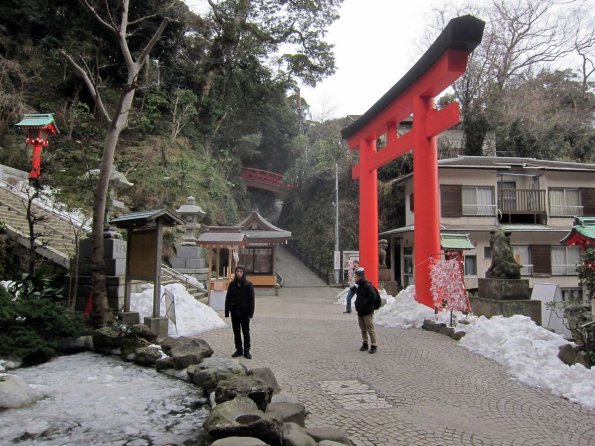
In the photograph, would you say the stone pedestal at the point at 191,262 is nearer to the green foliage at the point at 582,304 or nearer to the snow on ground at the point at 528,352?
the snow on ground at the point at 528,352

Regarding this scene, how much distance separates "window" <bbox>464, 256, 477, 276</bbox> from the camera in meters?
21.6

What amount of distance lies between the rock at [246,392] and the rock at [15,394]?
7.42 feet

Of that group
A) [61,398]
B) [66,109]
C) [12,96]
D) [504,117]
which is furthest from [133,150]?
[504,117]

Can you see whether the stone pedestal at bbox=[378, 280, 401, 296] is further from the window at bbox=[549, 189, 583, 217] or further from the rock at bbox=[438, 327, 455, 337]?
the rock at bbox=[438, 327, 455, 337]

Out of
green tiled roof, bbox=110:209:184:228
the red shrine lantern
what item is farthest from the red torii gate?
the red shrine lantern

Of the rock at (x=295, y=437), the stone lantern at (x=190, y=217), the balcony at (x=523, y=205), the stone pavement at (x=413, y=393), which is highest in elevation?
the balcony at (x=523, y=205)

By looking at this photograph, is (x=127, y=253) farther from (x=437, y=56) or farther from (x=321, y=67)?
(x=321, y=67)

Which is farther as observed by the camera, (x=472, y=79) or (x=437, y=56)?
(x=472, y=79)

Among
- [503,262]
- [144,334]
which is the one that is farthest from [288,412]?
[503,262]

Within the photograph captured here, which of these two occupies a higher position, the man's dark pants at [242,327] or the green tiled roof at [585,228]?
the green tiled roof at [585,228]

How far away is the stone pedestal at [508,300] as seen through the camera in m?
9.45

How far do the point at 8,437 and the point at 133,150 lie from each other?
19.8 m

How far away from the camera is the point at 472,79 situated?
27609mm

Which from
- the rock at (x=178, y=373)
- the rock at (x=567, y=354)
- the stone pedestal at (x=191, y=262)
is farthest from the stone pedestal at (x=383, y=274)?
the rock at (x=178, y=373)
